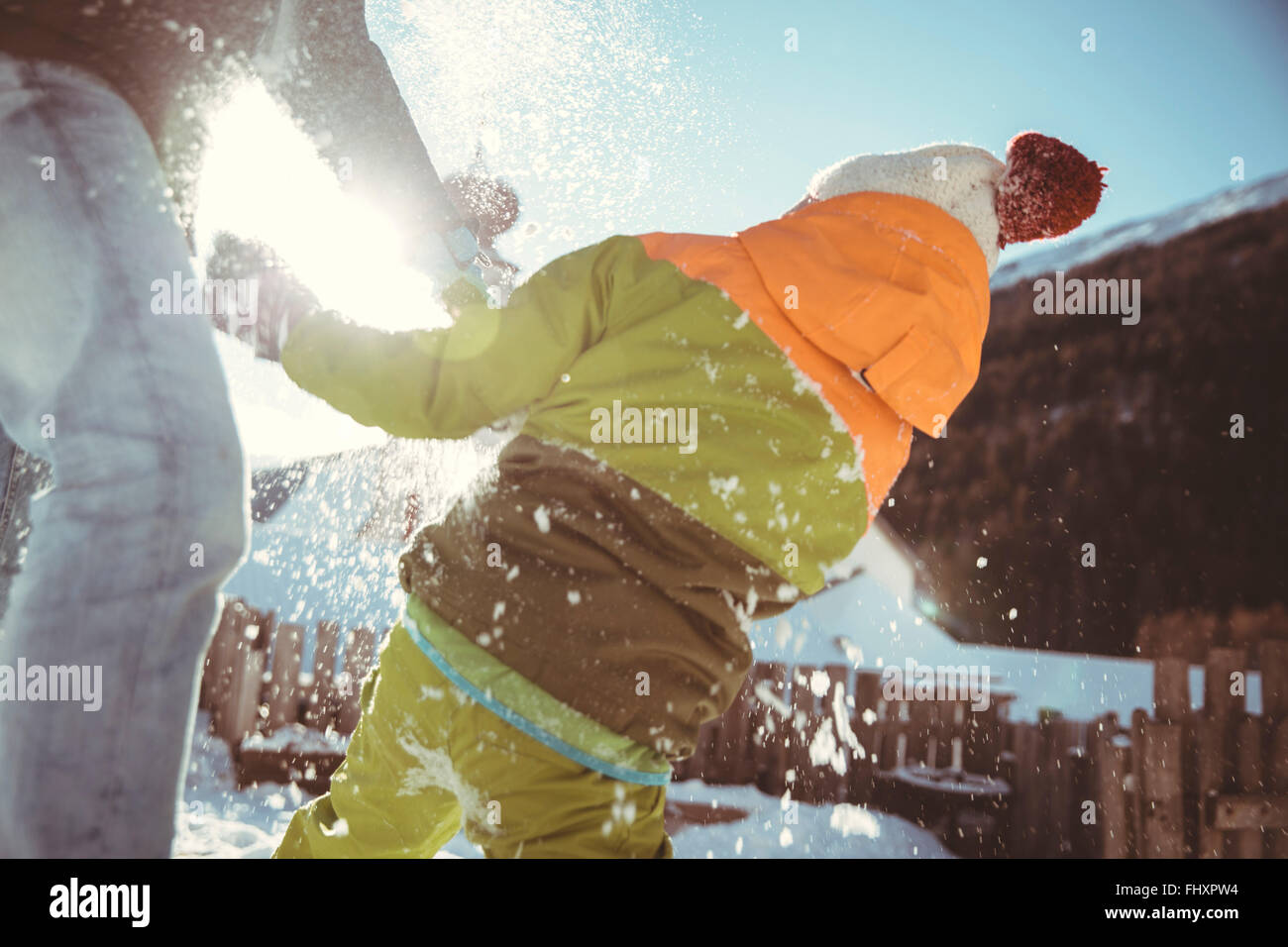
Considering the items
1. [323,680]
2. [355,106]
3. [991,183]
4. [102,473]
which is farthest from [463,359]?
[323,680]

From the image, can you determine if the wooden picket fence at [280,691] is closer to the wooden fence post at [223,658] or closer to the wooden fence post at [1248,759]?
the wooden fence post at [223,658]

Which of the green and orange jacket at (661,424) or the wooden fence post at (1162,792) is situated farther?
the wooden fence post at (1162,792)

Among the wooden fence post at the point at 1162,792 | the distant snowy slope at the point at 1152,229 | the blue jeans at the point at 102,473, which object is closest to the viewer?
the blue jeans at the point at 102,473

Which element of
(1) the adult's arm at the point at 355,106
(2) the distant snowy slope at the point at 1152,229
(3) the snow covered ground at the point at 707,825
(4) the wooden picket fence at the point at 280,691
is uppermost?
(2) the distant snowy slope at the point at 1152,229

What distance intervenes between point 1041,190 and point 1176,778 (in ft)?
11.6

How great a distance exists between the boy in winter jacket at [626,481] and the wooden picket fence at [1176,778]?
3.49 metres

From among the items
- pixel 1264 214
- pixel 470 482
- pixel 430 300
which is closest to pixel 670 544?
pixel 470 482

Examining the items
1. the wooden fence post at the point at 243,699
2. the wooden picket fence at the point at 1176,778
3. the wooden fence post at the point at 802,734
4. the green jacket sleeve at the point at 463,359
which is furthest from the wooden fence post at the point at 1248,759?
the wooden fence post at the point at 243,699

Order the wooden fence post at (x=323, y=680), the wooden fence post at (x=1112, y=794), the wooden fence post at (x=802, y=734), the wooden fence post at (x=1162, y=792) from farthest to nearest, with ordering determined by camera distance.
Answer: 1. the wooden fence post at (x=802, y=734)
2. the wooden fence post at (x=323, y=680)
3. the wooden fence post at (x=1112, y=794)
4. the wooden fence post at (x=1162, y=792)

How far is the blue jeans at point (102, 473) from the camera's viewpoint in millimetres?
733

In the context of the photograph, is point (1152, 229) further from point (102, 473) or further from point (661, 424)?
point (102, 473)
